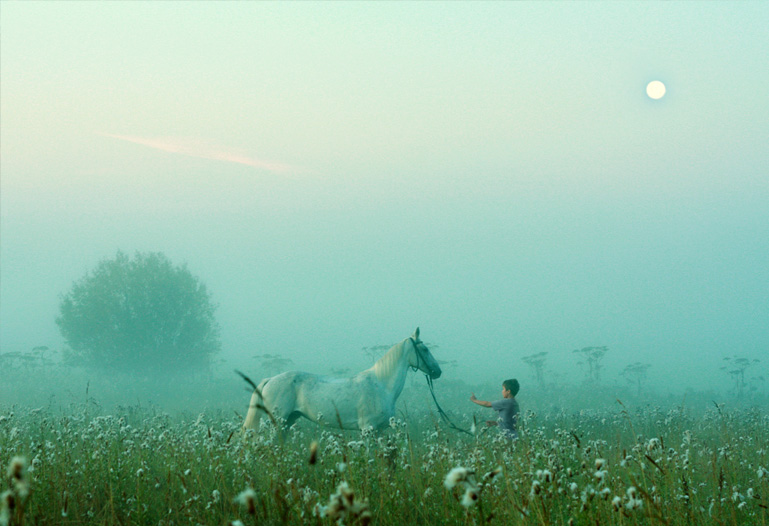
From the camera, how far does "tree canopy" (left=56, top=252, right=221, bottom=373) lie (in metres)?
39.2

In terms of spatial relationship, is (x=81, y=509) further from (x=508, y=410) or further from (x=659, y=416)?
(x=659, y=416)

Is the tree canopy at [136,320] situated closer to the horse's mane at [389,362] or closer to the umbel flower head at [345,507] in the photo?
the horse's mane at [389,362]

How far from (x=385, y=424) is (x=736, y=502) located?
6.97 meters

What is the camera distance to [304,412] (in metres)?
12.0

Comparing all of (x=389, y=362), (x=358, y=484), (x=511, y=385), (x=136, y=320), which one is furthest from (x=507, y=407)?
(x=136, y=320)

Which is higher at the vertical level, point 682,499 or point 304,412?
point 682,499

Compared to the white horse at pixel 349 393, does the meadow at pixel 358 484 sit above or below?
above

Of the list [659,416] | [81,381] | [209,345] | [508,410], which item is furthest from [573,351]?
[508,410]

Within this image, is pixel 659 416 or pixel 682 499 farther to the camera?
pixel 659 416

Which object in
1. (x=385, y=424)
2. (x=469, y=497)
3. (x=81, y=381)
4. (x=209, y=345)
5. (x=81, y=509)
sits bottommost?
(x=81, y=381)

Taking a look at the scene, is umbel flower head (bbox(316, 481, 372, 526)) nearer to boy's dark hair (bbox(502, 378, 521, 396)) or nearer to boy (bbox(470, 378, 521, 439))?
boy (bbox(470, 378, 521, 439))

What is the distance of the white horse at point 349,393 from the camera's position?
11.9 meters

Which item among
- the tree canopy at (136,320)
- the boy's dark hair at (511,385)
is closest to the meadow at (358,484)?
the boy's dark hair at (511,385)

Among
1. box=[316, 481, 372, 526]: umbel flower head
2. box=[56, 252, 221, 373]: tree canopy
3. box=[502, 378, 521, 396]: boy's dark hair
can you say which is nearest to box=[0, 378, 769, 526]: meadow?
box=[316, 481, 372, 526]: umbel flower head
